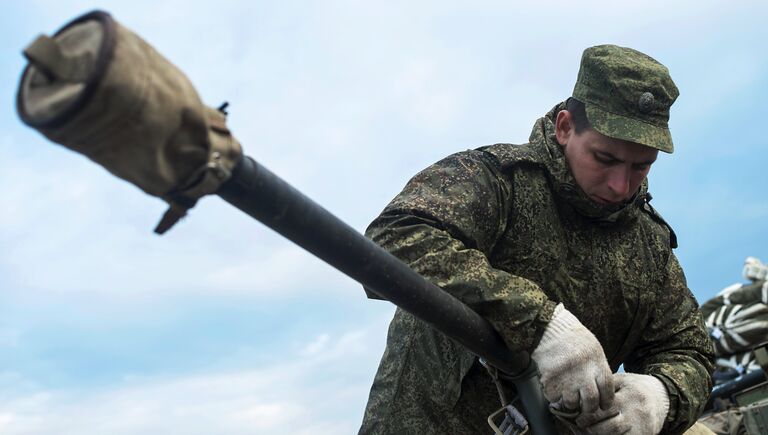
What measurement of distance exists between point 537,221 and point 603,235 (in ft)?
1.47

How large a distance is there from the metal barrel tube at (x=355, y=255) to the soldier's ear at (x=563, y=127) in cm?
127

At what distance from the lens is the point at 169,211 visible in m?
2.35

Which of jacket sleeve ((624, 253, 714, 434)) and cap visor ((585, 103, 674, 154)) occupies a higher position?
cap visor ((585, 103, 674, 154))

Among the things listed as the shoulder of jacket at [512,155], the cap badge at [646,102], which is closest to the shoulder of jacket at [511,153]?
the shoulder of jacket at [512,155]

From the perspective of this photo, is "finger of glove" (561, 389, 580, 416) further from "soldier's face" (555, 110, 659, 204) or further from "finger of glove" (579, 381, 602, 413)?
"soldier's face" (555, 110, 659, 204)

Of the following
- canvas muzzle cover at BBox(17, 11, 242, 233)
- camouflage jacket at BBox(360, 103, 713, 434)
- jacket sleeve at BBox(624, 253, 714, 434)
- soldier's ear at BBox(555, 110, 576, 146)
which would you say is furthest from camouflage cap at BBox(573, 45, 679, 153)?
canvas muzzle cover at BBox(17, 11, 242, 233)

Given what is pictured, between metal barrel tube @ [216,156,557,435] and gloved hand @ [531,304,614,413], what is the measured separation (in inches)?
5.3

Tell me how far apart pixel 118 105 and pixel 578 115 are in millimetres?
3091

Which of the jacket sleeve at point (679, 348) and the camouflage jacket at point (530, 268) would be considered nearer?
the camouflage jacket at point (530, 268)

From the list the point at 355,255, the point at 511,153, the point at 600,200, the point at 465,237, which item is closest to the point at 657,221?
the point at 600,200

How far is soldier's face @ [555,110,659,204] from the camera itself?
4516 millimetres

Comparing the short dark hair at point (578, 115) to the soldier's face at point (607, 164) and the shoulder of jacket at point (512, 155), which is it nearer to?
the soldier's face at point (607, 164)

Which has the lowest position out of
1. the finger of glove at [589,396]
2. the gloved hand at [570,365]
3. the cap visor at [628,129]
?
the finger of glove at [589,396]

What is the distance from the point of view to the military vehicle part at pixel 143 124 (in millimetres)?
1998
